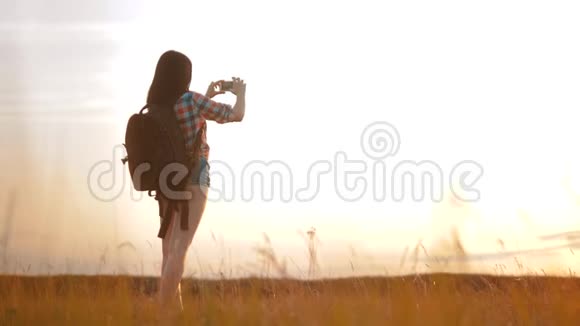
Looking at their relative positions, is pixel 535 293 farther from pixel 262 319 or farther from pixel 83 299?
pixel 83 299

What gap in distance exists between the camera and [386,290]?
6.80 metres

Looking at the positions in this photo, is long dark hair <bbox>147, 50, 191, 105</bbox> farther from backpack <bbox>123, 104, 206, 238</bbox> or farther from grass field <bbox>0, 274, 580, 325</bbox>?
grass field <bbox>0, 274, 580, 325</bbox>

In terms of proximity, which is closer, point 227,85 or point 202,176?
Answer: point 202,176

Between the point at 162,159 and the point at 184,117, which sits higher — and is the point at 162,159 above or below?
below

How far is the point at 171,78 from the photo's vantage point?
22.9 ft

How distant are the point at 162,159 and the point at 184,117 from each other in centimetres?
31

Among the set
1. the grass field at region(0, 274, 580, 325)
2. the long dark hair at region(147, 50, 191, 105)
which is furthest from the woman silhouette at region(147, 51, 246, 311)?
the grass field at region(0, 274, 580, 325)

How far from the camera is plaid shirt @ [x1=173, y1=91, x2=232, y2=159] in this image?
691 centimetres

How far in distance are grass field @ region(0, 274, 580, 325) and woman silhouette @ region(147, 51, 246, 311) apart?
0.68ft

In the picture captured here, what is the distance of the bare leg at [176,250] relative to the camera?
6.89 m

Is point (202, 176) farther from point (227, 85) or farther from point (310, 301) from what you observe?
point (310, 301)

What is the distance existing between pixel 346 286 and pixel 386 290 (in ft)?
2.35

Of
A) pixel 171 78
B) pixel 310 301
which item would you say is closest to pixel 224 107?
pixel 171 78

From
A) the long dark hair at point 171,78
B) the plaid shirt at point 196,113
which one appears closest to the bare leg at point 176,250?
the plaid shirt at point 196,113
